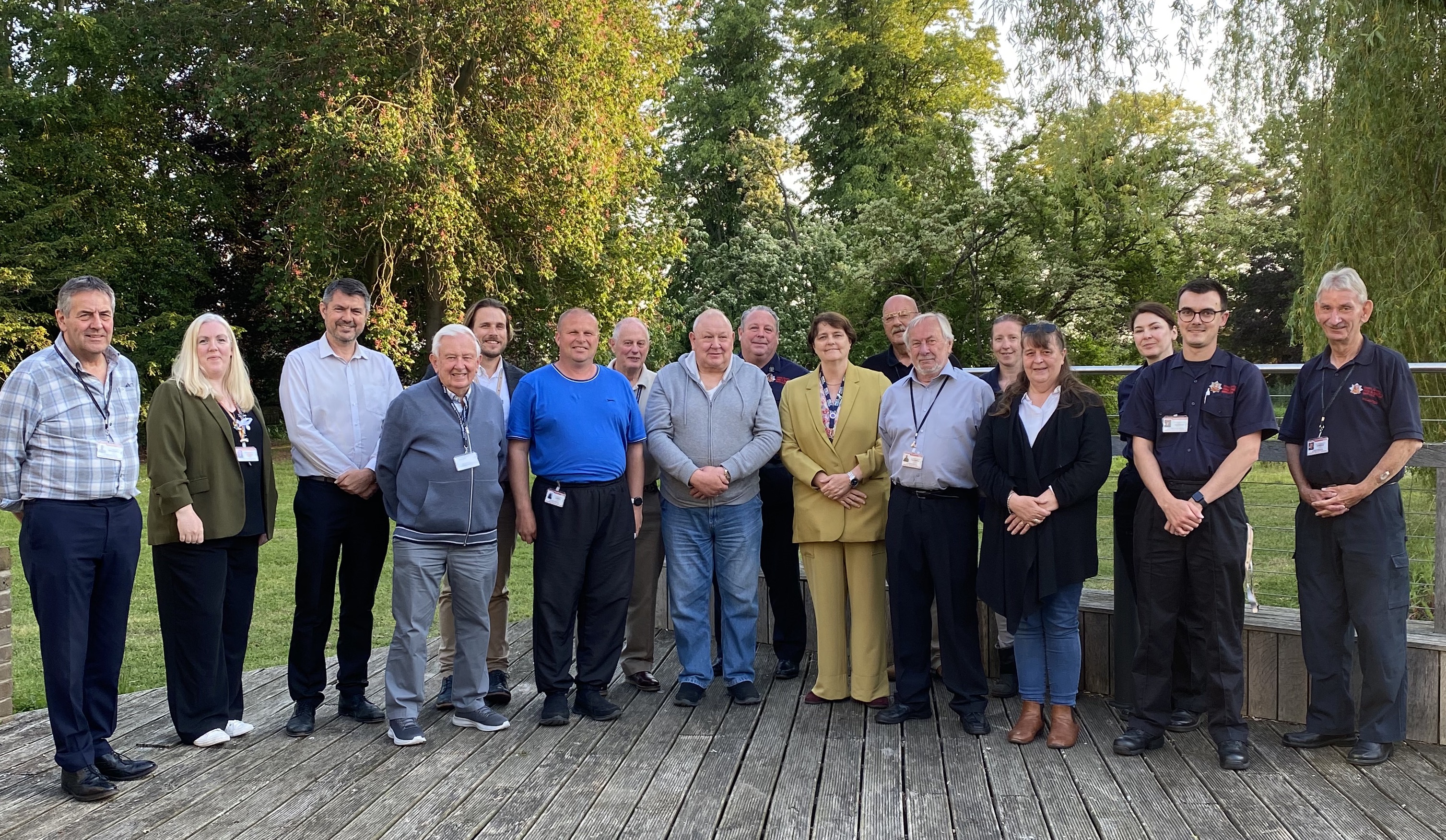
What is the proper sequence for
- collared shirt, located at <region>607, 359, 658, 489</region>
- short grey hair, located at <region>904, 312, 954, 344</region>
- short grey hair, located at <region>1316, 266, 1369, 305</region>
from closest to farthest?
short grey hair, located at <region>1316, 266, 1369, 305</region> < short grey hair, located at <region>904, 312, 954, 344</region> < collared shirt, located at <region>607, 359, 658, 489</region>

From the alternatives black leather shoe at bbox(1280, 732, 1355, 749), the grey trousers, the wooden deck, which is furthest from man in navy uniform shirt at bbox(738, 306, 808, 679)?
black leather shoe at bbox(1280, 732, 1355, 749)

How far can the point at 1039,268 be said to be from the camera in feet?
66.3

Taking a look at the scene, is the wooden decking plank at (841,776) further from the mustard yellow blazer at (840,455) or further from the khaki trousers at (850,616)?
the mustard yellow blazer at (840,455)

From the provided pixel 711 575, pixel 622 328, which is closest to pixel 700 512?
pixel 711 575

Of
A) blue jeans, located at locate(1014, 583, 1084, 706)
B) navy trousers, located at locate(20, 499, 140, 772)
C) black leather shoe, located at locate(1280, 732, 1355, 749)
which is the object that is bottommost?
black leather shoe, located at locate(1280, 732, 1355, 749)

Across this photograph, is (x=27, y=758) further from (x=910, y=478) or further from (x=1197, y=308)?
(x=1197, y=308)

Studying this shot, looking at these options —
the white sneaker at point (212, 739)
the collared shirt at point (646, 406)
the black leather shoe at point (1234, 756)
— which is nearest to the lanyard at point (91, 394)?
the white sneaker at point (212, 739)

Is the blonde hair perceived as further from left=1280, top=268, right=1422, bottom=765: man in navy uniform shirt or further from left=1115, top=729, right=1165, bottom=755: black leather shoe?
left=1280, top=268, right=1422, bottom=765: man in navy uniform shirt

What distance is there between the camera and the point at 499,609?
4941mm

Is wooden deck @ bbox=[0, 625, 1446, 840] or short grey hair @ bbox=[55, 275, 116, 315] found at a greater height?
short grey hair @ bbox=[55, 275, 116, 315]

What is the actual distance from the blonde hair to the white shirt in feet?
9.30

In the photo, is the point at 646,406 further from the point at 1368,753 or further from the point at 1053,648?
the point at 1368,753

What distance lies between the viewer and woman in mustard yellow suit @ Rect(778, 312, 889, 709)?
472 cm

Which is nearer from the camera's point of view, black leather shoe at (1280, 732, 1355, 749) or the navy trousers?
the navy trousers
